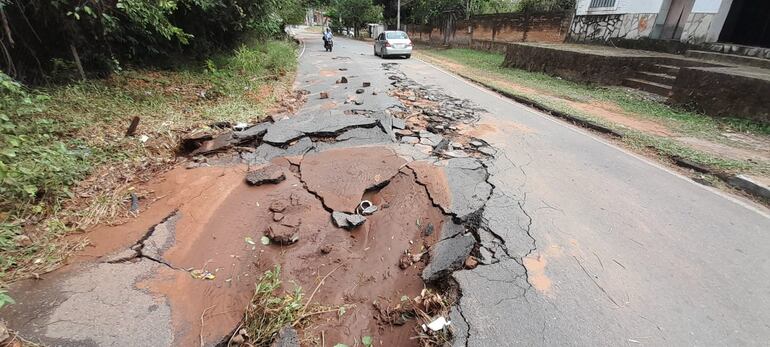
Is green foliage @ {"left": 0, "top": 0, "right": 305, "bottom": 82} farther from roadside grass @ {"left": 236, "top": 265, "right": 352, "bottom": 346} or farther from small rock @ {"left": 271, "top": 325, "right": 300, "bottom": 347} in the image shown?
small rock @ {"left": 271, "top": 325, "right": 300, "bottom": 347}

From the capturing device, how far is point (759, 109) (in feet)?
21.8

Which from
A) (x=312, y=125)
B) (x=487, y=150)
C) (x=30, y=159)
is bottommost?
(x=487, y=150)

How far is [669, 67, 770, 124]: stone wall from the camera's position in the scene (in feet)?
21.7

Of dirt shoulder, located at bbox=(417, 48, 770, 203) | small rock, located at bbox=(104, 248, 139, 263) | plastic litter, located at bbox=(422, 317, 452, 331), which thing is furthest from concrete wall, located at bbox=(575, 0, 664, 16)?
small rock, located at bbox=(104, 248, 139, 263)

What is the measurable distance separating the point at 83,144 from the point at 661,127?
9381 mm

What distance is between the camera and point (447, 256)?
283cm

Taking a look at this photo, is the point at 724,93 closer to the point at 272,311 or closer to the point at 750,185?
the point at 750,185

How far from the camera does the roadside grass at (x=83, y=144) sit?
2.81m

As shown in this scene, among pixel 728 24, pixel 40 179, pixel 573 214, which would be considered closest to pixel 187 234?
pixel 40 179

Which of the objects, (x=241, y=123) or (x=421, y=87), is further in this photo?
(x=421, y=87)

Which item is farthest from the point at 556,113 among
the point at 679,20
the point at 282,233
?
the point at 679,20

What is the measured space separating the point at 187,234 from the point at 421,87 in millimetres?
7454

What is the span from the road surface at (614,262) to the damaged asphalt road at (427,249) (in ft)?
0.05

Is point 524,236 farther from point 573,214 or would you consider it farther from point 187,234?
point 187,234
